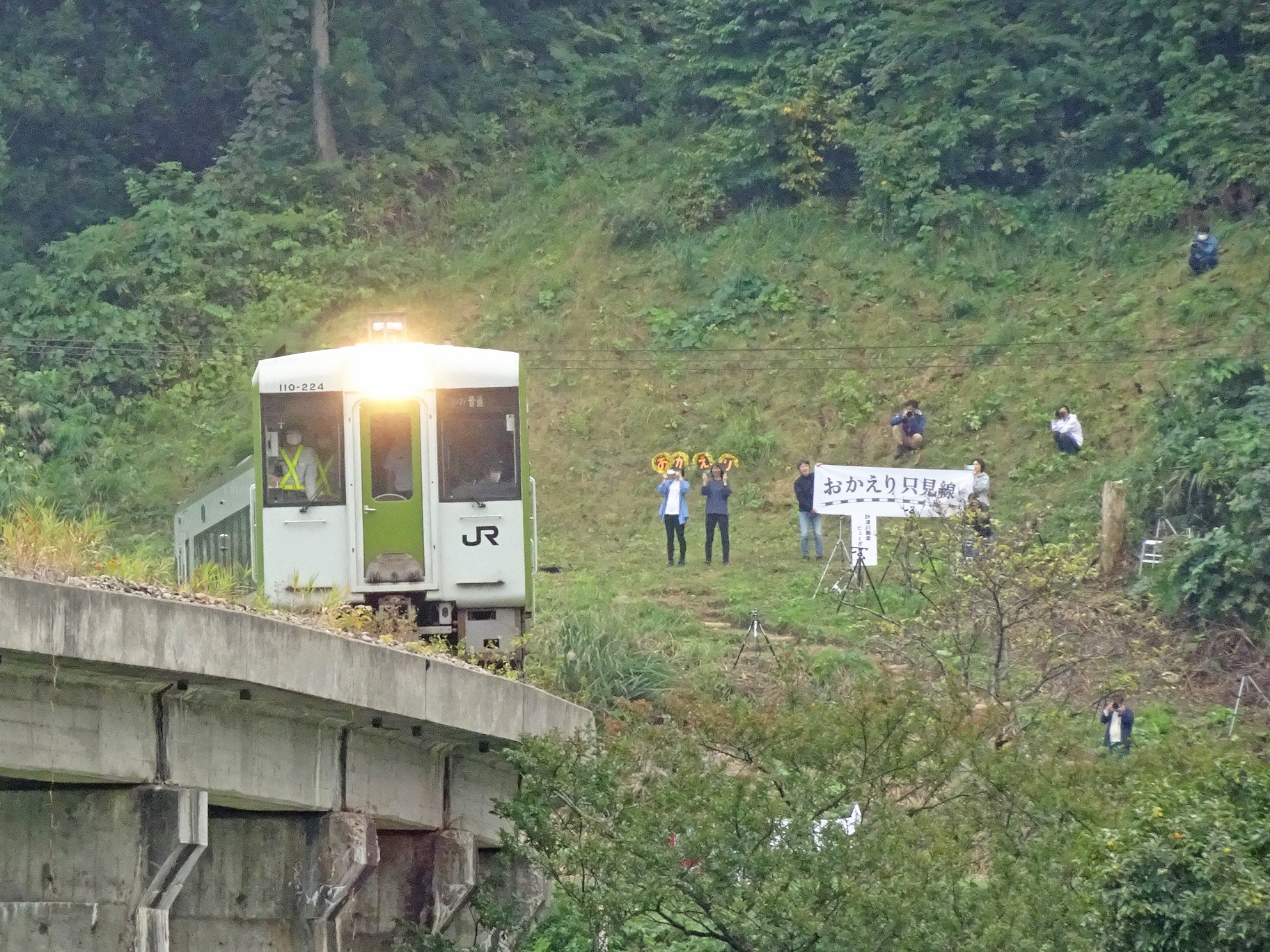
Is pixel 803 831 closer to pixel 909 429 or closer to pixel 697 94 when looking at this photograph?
pixel 909 429

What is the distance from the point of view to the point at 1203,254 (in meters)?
30.8

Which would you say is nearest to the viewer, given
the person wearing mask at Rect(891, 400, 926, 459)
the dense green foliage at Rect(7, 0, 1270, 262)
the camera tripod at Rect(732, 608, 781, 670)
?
the camera tripod at Rect(732, 608, 781, 670)

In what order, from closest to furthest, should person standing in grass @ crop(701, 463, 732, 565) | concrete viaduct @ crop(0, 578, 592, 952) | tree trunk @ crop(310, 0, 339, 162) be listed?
concrete viaduct @ crop(0, 578, 592, 952) → person standing in grass @ crop(701, 463, 732, 565) → tree trunk @ crop(310, 0, 339, 162)

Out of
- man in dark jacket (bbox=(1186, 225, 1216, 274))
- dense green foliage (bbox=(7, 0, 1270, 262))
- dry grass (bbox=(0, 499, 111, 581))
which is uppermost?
dense green foliage (bbox=(7, 0, 1270, 262))

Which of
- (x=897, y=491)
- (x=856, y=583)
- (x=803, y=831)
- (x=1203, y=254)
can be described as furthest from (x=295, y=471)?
(x=1203, y=254)

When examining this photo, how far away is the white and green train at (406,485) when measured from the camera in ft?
54.6

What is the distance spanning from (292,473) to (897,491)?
380 inches

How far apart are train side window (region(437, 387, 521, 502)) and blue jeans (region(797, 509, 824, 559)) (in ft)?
33.1

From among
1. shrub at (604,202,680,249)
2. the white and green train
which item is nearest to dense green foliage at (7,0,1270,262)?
shrub at (604,202,680,249)

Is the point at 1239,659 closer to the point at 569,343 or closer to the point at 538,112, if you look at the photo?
the point at 569,343

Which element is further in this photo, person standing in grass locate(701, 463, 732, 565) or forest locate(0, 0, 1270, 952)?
person standing in grass locate(701, 463, 732, 565)

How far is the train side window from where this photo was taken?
1672 cm

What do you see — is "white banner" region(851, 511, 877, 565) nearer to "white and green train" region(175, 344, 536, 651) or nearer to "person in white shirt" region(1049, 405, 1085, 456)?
"person in white shirt" region(1049, 405, 1085, 456)

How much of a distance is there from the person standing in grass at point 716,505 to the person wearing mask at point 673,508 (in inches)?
11.2
